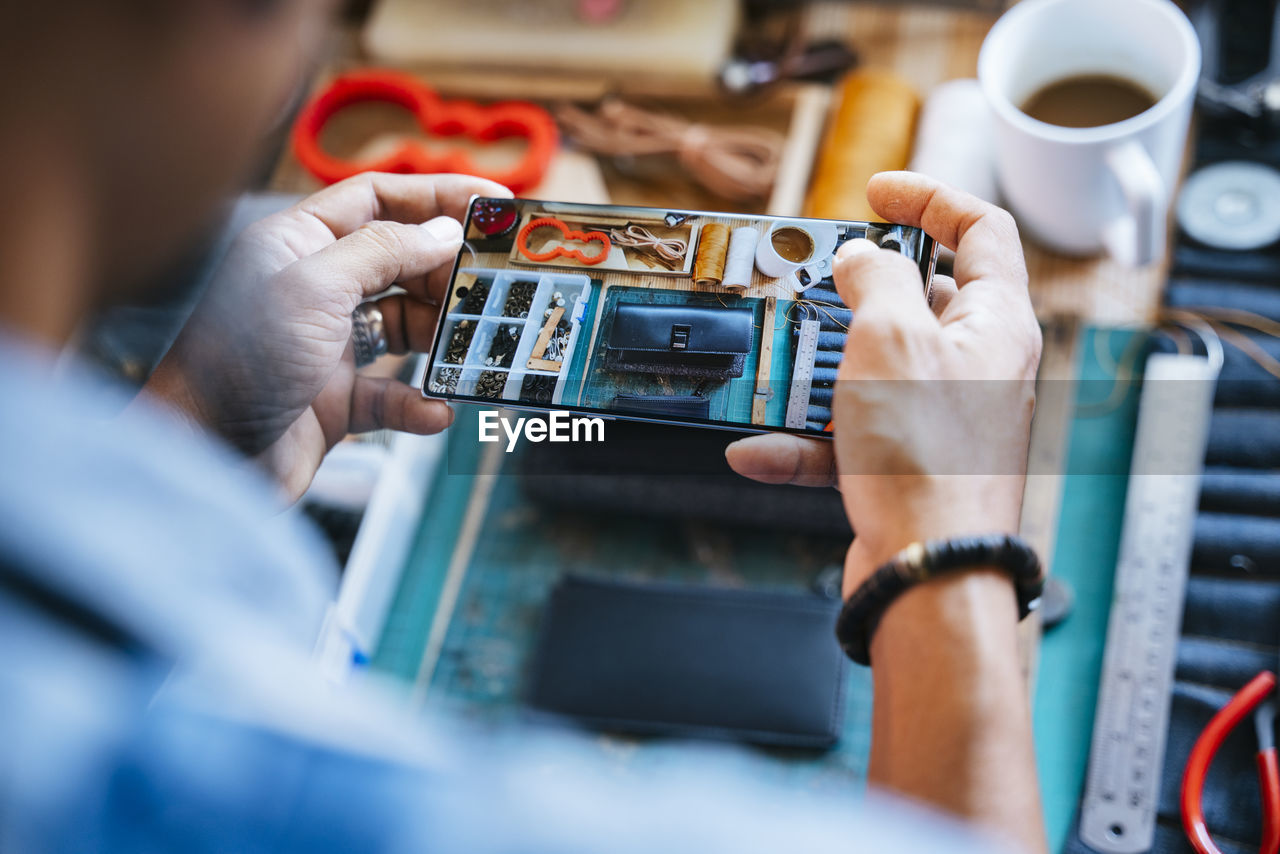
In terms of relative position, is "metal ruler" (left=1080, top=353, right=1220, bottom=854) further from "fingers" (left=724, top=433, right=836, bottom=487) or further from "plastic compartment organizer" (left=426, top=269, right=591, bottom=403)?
"plastic compartment organizer" (left=426, top=269, right=591, bottom=403)

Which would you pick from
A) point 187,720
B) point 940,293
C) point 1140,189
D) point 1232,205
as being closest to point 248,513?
point 187,720

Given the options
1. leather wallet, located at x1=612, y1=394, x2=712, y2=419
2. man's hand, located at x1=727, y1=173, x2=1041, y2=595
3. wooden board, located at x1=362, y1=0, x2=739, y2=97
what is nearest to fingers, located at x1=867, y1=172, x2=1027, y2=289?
man's hand, located at x1=727, y1=173, x2=1041, y2=595

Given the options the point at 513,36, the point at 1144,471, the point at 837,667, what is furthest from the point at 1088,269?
the point at 513,36

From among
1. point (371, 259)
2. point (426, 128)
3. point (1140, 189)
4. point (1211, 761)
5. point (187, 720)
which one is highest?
point (426, 128)

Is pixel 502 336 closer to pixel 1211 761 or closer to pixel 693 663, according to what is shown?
pixel 693 663

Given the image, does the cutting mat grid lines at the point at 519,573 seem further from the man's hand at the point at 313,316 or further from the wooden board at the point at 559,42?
the wooden board at the point at 559,42

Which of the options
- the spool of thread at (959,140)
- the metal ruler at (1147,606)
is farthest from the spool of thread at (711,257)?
the metal ruler at (1147,606)

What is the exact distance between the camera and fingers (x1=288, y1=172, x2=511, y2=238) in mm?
405

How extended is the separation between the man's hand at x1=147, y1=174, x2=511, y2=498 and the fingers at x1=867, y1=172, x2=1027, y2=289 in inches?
7.2

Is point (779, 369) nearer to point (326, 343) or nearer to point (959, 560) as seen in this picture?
point (959, 560)

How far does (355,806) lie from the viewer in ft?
0.74

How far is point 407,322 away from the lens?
42 centimetres

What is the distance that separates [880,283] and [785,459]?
0.08 meters

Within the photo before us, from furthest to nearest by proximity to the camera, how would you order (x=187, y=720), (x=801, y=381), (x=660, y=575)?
(x=660, y=575)
(x=801, y=381)
(x=187, y=720)
